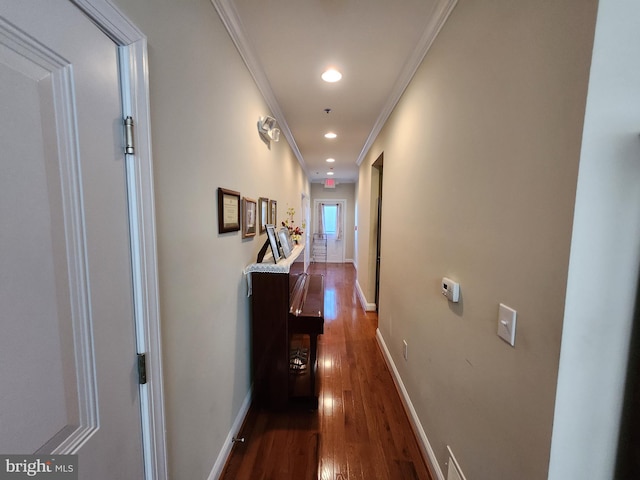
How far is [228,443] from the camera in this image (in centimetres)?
149

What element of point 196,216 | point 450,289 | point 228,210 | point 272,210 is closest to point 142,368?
point 196,216

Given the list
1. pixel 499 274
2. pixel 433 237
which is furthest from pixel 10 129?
pixel 433 237

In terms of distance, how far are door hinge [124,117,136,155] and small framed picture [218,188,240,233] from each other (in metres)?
0.62

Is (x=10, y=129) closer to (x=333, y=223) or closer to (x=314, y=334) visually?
(x=314, y=334)

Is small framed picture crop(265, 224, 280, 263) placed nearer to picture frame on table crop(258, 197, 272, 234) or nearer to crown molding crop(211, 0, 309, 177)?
picture frame on table crop(258, 197, 272, 234)

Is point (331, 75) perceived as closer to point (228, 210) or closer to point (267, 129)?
point (267, 129)

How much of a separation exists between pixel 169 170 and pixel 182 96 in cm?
34

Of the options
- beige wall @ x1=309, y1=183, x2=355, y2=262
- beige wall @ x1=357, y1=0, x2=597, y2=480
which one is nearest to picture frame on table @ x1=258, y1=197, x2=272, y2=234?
beige wall @ x1=357, y1=0, x2=597, y2=480

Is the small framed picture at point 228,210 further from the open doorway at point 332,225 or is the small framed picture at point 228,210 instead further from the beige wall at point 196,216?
the open doorway at point 332,225

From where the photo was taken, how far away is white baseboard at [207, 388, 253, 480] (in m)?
1.32

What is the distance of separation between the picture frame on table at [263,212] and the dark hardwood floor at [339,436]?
1505 mm

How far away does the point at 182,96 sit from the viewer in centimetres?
100

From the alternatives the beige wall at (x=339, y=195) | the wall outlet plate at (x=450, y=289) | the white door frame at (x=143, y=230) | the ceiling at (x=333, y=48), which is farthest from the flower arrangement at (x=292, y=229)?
the beige wall at (x=339, y=195)

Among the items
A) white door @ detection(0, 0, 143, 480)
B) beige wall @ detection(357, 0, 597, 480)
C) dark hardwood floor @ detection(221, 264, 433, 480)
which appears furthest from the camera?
dark hardwood floor @ detection(221, 264, 433, 480)
